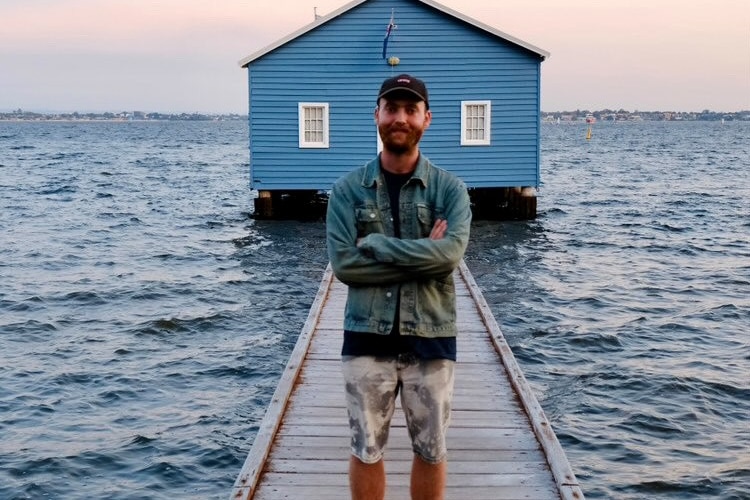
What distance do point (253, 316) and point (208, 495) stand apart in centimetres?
692

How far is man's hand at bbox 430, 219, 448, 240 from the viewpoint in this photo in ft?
13.9

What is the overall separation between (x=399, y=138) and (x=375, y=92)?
19.8 meters

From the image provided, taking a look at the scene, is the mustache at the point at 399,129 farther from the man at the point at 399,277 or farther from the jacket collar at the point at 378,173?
the jacket collar at the point at 378,173

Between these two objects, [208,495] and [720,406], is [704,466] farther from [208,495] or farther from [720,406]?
[208,495]

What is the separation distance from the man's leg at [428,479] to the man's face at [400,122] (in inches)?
59.1

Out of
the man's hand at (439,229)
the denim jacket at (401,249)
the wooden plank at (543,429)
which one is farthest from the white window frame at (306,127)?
the man's hand at (439,229)

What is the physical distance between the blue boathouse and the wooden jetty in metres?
15.0

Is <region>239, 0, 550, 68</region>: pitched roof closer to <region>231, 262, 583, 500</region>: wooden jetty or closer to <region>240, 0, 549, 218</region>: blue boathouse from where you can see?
<region>240, 0, 549, 218</region>: blue boathouse

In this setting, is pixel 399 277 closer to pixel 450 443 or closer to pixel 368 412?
pixel 368 412

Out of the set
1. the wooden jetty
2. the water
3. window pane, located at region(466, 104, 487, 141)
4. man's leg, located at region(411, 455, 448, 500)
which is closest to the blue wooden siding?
window pane, located at region(466, 104, 487, 141)

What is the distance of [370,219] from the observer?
14.0ft

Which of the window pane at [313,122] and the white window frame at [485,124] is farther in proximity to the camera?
the window pane at [313,122]

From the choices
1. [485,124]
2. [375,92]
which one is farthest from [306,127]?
[485,124]

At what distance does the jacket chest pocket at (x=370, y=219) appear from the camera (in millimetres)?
4270
